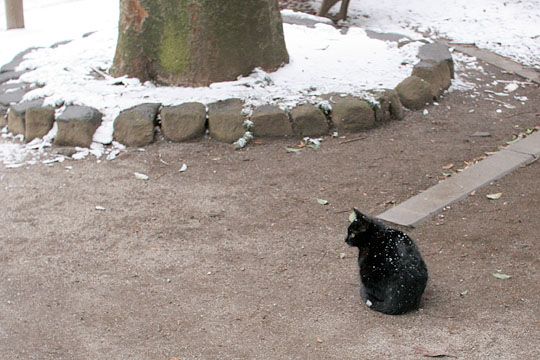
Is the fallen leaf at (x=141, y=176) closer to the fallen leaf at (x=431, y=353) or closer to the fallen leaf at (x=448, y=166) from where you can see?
the fallen leaf at (x=448, y=166)

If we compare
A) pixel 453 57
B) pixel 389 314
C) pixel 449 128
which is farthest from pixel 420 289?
pixel 453 57

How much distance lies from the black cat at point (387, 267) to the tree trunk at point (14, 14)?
6.32 meters

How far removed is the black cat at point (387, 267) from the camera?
4160mm

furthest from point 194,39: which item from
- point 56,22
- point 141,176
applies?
point 56,22

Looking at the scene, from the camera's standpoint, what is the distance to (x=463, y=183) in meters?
5.76

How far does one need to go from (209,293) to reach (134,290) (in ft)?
1.31

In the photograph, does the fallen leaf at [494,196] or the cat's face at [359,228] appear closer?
the cat's face at [359,228]

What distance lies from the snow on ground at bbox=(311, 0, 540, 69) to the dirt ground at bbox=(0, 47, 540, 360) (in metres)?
2.44

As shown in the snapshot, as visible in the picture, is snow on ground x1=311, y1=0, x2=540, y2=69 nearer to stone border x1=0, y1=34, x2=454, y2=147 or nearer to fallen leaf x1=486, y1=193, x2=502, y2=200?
stone border x1=0, y1=34, x2=454, y2=147

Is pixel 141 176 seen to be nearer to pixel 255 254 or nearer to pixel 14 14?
pixel 255 254

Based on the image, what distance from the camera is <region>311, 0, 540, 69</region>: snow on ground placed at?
9.03 metres

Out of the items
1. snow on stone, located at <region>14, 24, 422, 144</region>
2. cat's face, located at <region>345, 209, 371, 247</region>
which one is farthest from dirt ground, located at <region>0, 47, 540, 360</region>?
snow on stone, located at <region>14, 24, 422, 144</region>

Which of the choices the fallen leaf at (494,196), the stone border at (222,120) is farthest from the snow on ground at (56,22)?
the fallen leaf at (494,196)

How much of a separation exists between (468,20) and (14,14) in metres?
4.95
